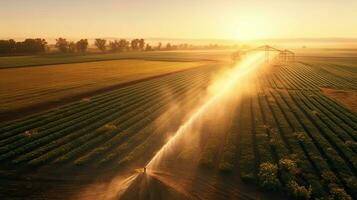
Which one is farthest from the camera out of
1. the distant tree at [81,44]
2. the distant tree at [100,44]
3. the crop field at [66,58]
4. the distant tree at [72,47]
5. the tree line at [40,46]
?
the distant tree at [100,44]

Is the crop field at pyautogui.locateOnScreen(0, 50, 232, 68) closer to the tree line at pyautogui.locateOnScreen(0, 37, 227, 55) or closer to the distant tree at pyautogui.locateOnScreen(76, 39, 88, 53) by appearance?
the tree line at pyautogui.locateOnScreen(0, 37, 227, 55)

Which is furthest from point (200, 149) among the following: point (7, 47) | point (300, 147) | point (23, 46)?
point (23, 46)

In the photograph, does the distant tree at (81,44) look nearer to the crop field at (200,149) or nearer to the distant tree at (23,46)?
the distant tree at (23,46)

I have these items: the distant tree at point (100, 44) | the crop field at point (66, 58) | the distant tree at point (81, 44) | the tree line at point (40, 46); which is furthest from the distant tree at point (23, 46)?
the distant tree at point (100, 44)

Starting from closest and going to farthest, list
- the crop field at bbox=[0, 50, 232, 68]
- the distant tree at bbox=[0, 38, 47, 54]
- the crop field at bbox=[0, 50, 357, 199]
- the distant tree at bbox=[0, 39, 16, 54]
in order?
the crop field at bbox=[0, 50, 357, 199] → the crop field at bbox=[0, 50, 232, 68] → the distant tree at bbox=[0, 39, 16, 54] → the distant tree at bbox=[0, 38, 47, 54]

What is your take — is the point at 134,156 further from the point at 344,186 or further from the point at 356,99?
the point at 356,99

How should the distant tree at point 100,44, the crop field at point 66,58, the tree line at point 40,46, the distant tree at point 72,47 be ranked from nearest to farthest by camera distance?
the crop field at point 66,58 < the tree line at point 40,46 < the distant tree at point 72,47 < the distant tree at point 100,44

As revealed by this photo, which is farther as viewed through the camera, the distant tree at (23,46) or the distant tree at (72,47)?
the distant tree at (72,47)

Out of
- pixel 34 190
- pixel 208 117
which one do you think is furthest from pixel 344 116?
pixel 34 190

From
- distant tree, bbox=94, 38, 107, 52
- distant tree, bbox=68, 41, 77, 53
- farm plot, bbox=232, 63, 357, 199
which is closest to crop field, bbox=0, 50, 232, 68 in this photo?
distant tree, bbox=68, 41, 77, 53
